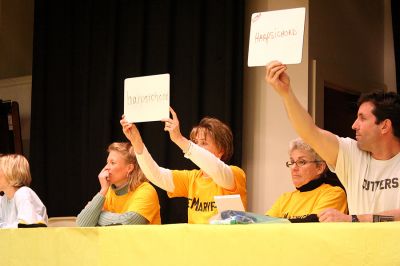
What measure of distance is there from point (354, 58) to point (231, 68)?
1.06m

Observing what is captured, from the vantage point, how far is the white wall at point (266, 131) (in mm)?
3898

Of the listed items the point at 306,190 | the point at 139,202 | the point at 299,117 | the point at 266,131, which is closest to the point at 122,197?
the point at 139,202

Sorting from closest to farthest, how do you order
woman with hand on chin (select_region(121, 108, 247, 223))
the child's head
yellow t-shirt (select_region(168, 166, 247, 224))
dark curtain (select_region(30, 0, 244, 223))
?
1. woman with hand on chin (select_region(121, 108, 247, 223))
2. yellow t-shirt (select_region(168, 166, 247, 224))
3. the child's head
4. dark curtain (select_region(30, 0, 244, 223))

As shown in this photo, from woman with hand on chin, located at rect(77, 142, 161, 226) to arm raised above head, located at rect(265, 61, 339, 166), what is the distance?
1.13 m

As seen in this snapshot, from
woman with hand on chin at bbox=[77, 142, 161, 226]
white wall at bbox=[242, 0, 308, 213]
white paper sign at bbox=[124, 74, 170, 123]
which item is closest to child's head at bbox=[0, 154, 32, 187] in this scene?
woman with hand on chin at bbox=[77, 142, 161, 226]

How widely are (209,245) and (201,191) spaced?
151 cm

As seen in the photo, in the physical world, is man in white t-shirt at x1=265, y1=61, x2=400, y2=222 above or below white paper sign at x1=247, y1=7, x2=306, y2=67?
below

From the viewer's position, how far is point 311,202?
2.66 meters

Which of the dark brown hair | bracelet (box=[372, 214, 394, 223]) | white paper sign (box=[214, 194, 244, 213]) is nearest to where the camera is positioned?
bracelet (box=[372, 214, 394, 223])

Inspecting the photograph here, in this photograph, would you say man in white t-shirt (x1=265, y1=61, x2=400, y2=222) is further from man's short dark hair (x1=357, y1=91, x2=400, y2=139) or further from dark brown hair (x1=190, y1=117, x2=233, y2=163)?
dark brown hair (x1=190, y1=117, x2=233, y2=163)

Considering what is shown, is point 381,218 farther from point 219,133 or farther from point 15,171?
point 15,171

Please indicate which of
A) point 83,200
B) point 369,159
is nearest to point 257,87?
point 83,200

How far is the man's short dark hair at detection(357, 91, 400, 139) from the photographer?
2217mm

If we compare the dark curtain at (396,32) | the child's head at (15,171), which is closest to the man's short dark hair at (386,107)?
the child's head at (15,171)
